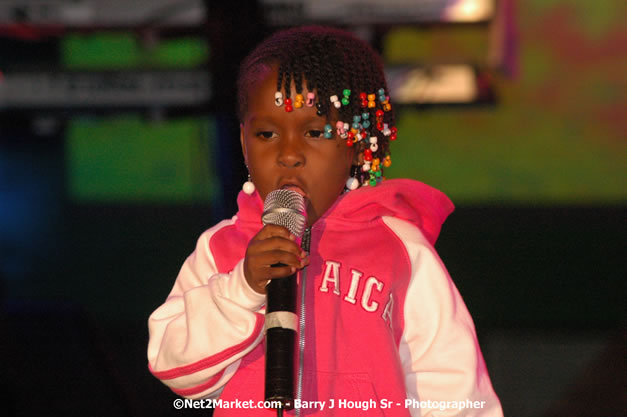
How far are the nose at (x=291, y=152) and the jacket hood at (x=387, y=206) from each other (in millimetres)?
143

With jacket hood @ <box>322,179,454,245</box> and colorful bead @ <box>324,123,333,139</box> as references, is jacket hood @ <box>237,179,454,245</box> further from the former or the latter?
colorful bead @ <box>324,123,333,139</box>

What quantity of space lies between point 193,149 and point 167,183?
1.08 ft

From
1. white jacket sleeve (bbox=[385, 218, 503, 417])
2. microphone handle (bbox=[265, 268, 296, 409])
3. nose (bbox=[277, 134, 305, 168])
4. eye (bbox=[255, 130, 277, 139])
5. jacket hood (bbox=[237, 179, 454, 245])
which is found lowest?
white jacket sleeve (bbox=[385, 218, 503, 417])

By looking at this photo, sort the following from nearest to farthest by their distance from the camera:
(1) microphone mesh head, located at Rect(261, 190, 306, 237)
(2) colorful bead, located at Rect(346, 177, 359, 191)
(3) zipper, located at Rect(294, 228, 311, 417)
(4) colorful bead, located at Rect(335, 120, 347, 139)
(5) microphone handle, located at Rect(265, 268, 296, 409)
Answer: (5) microphone handle, located at Rect(265, 268, 296, 409)
(1) microphone mesh head, located at Rect(261, 190, 306, 237)
(3) zipper, located at Rect(294, 228, 311, 417)
(4) colorful bead, located at Rect(335, 120, 347, 139)
(2) colorful bead, located at Rect(346, 177, 359, 191)

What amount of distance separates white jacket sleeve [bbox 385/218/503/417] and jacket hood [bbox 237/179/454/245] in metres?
0.09

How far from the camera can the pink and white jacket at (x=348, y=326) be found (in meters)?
1.31

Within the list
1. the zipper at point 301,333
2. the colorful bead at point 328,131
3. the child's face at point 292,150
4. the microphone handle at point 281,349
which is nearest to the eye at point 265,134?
the child's face at point 292,150

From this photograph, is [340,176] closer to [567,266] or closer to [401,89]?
[401,89]

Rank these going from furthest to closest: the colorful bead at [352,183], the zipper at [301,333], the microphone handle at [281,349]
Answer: the colorful bead at [352,183] < the zipper at [301,333] < the microphone handle at [281,349]

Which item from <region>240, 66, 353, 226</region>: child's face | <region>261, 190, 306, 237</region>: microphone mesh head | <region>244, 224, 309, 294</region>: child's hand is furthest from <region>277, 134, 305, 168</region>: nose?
<region>244, 224, 309, 294</region>: child's hand

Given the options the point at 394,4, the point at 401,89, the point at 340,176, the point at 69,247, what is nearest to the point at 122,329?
the point at 69,247

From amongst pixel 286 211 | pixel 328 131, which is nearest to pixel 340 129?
pixel 328 131

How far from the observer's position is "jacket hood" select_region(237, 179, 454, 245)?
147 centimetres

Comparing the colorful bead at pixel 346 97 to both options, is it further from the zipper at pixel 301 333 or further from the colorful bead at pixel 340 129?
the zipper at pixel 301 333
